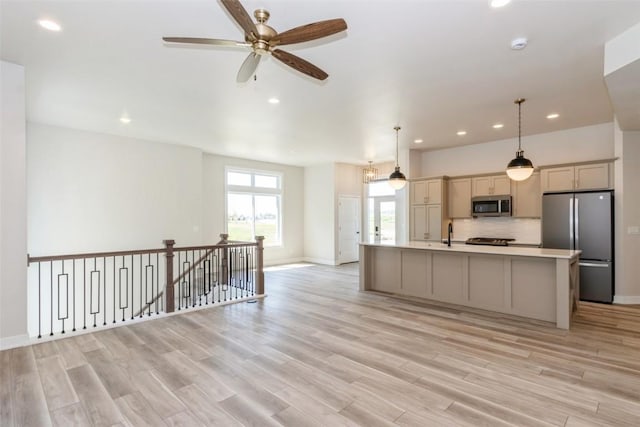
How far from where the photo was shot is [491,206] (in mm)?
6441

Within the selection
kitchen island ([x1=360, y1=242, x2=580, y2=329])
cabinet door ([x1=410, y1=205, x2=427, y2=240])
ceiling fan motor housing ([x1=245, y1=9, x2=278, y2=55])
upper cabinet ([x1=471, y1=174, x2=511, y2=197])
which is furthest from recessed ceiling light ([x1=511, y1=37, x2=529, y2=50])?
cabinet door ([x1=410, y1=205, x2=427, y2=240])

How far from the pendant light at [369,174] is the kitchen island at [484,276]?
13.8ft

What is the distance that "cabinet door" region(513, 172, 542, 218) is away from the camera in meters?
6.01

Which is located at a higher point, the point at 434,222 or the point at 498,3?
the point at 498,3

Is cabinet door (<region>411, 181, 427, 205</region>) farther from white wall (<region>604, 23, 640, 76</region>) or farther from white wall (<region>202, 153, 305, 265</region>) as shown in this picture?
white wall (<region>604, 23, 640, 76</region>)

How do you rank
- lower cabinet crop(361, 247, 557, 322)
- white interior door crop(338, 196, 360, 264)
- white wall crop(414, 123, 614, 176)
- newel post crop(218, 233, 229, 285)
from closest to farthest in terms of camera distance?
1. lower cabinet crop(361, 247, 557, 322)
2. white wall crop(414, 123, 614, 176)
3. newel post crop(218, 233, 229, 285)
4. white interior door crop(338, 196, 360, 264)

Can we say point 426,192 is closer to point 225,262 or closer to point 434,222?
point 434,222

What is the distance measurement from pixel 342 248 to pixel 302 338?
19.7ft

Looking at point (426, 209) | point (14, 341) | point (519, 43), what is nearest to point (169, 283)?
point (14, 341)

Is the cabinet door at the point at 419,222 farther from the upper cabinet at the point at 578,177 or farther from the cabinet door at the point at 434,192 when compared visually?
the upper cabinet at the point at 578,177

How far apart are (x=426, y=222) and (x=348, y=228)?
119 inches

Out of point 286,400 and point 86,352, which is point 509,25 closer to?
point 286,400

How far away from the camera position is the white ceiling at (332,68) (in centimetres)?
259

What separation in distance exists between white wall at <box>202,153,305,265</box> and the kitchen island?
4.06 m
